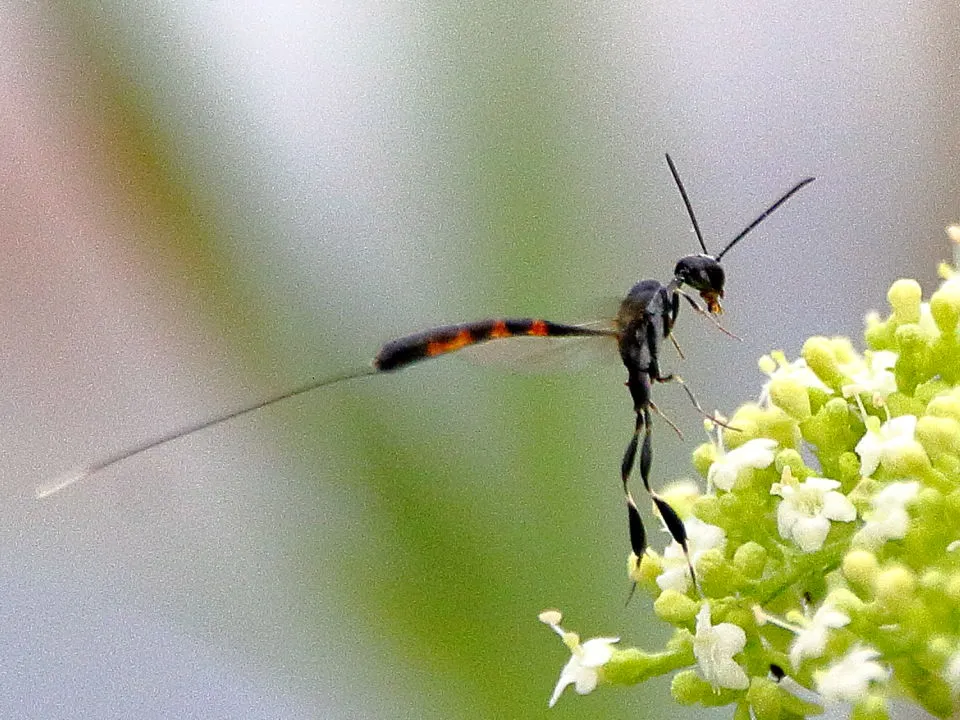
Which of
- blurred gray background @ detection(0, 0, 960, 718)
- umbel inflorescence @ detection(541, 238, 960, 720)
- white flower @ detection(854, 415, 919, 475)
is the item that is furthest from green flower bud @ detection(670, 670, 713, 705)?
blurred gray background @ detection(0, 0, 960, 718)

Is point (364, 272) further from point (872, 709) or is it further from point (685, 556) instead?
point (872, 709)

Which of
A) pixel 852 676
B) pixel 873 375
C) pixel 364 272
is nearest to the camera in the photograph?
pixel 852 676

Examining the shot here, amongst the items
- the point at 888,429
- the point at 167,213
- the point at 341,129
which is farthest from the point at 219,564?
the point at 888,429

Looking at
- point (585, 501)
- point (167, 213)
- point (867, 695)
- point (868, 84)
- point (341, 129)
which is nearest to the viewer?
point (867, 695)

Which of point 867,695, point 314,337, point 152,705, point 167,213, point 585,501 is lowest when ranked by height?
point 152,705

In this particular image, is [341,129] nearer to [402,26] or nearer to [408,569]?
[402,26]

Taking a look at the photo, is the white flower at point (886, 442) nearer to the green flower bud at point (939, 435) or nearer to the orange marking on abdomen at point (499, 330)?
the green flower bud at point (939, 435)

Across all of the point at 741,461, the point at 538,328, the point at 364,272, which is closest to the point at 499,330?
the point at 538,328
